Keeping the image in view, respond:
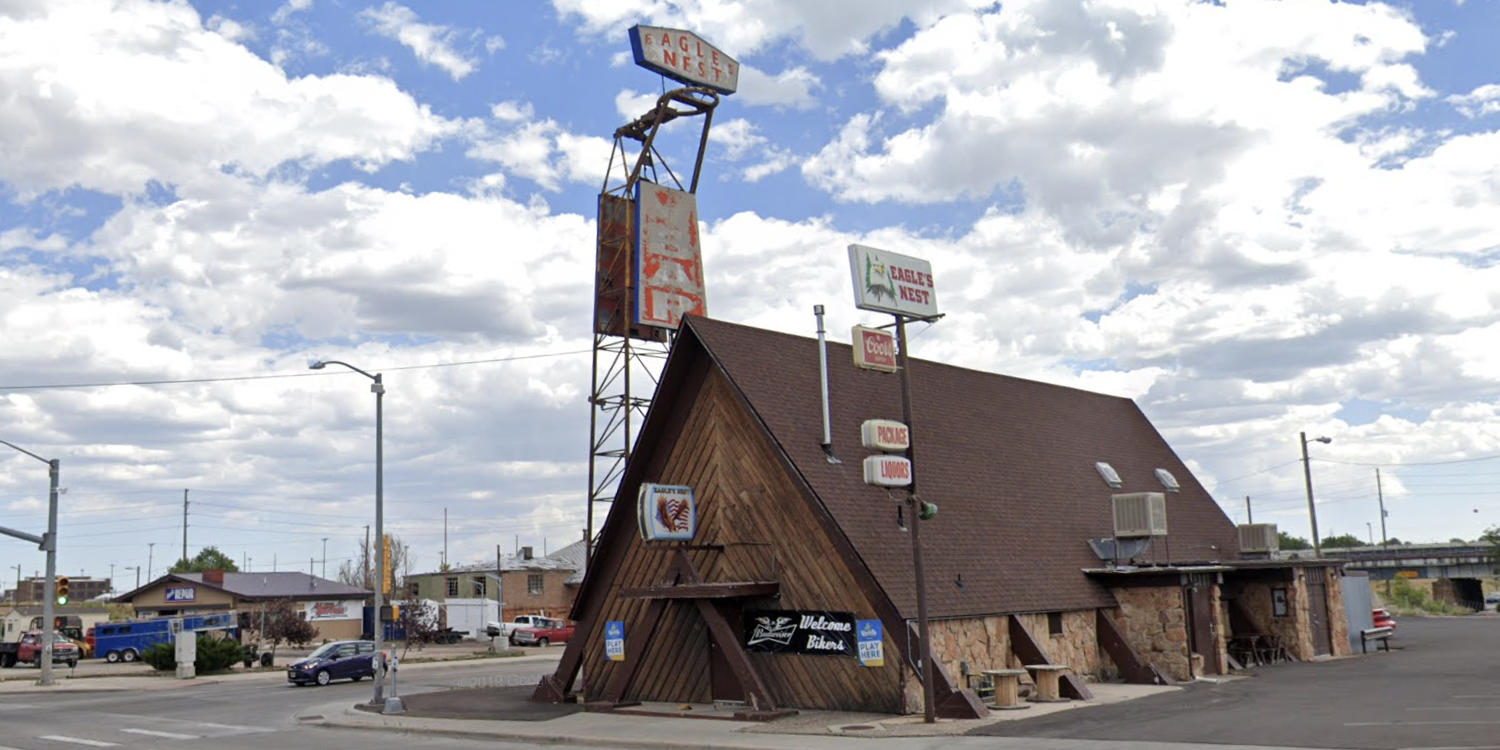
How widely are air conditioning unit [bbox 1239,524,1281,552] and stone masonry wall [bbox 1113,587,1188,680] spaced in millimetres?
9783

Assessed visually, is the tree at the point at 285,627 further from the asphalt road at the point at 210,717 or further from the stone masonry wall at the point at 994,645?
the stone masonry wall at the point at 994,645

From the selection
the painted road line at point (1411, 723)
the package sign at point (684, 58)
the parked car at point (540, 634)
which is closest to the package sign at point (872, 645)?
the painted road line at point (1411, 723)

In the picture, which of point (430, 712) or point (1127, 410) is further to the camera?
point (1127, 410)

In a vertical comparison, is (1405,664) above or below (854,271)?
below

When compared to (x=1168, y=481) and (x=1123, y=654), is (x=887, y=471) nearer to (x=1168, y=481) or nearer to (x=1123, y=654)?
(x=1123, y=654)

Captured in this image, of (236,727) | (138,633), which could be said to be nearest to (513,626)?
(138,633)

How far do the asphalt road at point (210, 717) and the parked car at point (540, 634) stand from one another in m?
21.3

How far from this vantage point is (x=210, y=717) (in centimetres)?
2948

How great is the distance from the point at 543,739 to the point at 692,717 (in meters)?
3.29

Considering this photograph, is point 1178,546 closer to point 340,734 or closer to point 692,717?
point 692,717

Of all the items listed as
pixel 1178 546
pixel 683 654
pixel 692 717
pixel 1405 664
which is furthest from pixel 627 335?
pixel 1405 664

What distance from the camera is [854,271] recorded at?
23.8 meters

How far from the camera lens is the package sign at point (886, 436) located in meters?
23.0

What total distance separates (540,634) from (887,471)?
1927 inches
